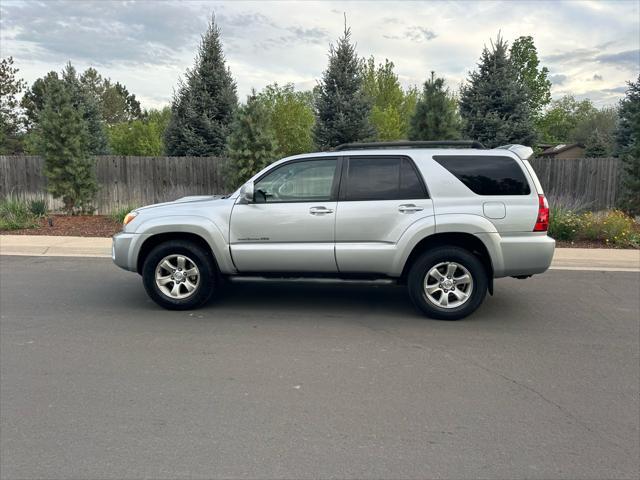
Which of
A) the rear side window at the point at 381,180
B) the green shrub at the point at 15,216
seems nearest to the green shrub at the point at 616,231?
the rear side window at the point at 381,180

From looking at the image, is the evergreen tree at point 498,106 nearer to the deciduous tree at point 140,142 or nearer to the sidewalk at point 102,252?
the sidewalk at point 102,252

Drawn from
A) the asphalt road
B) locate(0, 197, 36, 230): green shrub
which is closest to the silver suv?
the asphalt road

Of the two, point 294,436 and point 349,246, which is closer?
point 294,436

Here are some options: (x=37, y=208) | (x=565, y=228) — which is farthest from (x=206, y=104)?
(x=565, y=228)

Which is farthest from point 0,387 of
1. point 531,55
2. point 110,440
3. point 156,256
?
point 531,55

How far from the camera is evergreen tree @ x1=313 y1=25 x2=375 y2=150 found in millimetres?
Answer: 16953

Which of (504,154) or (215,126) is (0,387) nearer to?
(504,154)

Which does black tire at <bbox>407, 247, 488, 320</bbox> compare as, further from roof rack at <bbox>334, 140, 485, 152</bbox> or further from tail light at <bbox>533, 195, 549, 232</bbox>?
roof rack at <bbox>334, 140, 485, 152</bbox>

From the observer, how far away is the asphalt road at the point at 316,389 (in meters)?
3.09

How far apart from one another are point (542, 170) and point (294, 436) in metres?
15.1

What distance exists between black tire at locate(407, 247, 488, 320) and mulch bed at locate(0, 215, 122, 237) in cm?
914

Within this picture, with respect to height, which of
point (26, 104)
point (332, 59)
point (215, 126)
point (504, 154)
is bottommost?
point (504, 154)

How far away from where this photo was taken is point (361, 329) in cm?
552

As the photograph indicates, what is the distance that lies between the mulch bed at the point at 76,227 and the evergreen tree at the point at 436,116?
30.7 ft
